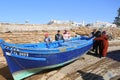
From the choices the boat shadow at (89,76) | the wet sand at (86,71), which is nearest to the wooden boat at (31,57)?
the wet sand at (86,71)

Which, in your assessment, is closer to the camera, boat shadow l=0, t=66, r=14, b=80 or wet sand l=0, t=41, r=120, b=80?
wet sand l=0, t=41, r=120, b=80

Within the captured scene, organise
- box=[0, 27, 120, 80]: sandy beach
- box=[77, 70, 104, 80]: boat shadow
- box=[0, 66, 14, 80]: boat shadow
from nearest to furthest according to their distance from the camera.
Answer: box=[77, 70, 104, 80]: boat shadow
box=[0, 27, 120, 80]: sandy beach
box=[0, 66, 14, 80]: boat shadow

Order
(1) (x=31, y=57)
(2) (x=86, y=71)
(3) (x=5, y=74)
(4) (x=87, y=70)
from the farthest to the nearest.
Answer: (3) (x=5, y=74), (4) (x=87, y=70), (2) (x=86, y=71), (1) (x=31, y=57)

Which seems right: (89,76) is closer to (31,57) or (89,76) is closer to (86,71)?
(86,71)

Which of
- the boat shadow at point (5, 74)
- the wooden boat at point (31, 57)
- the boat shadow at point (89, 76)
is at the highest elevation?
the wooden boat at point (31, 57)

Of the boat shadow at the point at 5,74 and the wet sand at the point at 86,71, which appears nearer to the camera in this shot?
the wet sand at the point at 86,71

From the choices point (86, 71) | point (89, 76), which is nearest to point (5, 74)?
point (86, 71)

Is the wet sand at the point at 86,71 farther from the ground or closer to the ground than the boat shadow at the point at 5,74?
farther from the ground

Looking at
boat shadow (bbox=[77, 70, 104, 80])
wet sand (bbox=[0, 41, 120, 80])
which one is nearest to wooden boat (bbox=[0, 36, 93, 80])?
wet sand (bbox=[0, 41, 120, 80])

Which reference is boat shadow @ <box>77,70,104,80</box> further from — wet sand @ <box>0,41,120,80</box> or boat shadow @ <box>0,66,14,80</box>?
boat shadow @ <box>0,66,14,80</box>

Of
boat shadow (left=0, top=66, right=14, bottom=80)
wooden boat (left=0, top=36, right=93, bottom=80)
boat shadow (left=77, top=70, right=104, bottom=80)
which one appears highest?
wooden boat (left=0, top=36, right=93, bottom=80)

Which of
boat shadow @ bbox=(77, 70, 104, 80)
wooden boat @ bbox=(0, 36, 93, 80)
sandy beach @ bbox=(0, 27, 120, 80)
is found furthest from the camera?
sandy beach @ bbox=(0, 27, 120, 80)

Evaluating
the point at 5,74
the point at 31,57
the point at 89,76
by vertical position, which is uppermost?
the point at 31,57

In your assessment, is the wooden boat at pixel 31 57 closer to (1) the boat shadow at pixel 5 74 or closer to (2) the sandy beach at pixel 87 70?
(2) the sandy beach at pixel 87 70
